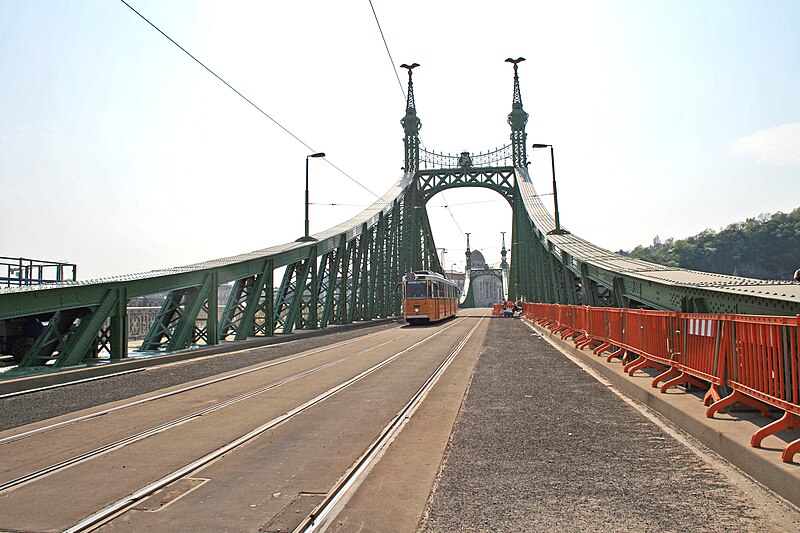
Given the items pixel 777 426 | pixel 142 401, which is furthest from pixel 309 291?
pixel 777 426

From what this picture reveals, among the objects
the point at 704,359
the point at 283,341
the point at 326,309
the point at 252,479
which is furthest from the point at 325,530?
the point at 326,309

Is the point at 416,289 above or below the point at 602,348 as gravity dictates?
above

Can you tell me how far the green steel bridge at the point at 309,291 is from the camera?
11227 mm

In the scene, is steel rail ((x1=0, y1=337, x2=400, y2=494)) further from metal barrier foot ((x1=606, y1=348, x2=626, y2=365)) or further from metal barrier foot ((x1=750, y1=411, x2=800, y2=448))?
metal barrier foot ((x1=606, y1=348, x2=626, y2=365))

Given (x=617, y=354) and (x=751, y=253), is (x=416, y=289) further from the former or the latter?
(x=751, y=253)

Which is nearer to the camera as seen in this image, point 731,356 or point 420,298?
point 731,356

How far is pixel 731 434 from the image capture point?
5.51 m

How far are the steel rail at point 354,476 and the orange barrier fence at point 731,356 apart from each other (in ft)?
10.9

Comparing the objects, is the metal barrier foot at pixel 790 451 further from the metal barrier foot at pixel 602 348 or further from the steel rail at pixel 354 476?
the metal barrier foot at pixel 602 348

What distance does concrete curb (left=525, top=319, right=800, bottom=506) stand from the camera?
14.5ft

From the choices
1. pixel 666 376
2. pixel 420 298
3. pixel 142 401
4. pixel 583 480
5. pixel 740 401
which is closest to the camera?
pixel 583 480

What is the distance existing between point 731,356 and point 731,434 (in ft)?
3.18

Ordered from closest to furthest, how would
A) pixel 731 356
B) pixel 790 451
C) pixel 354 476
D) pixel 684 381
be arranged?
pixel 790 451, pixel 354 476, pixel 731 356, pixel 684 381

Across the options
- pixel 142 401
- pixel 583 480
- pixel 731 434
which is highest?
pixel 731 434
